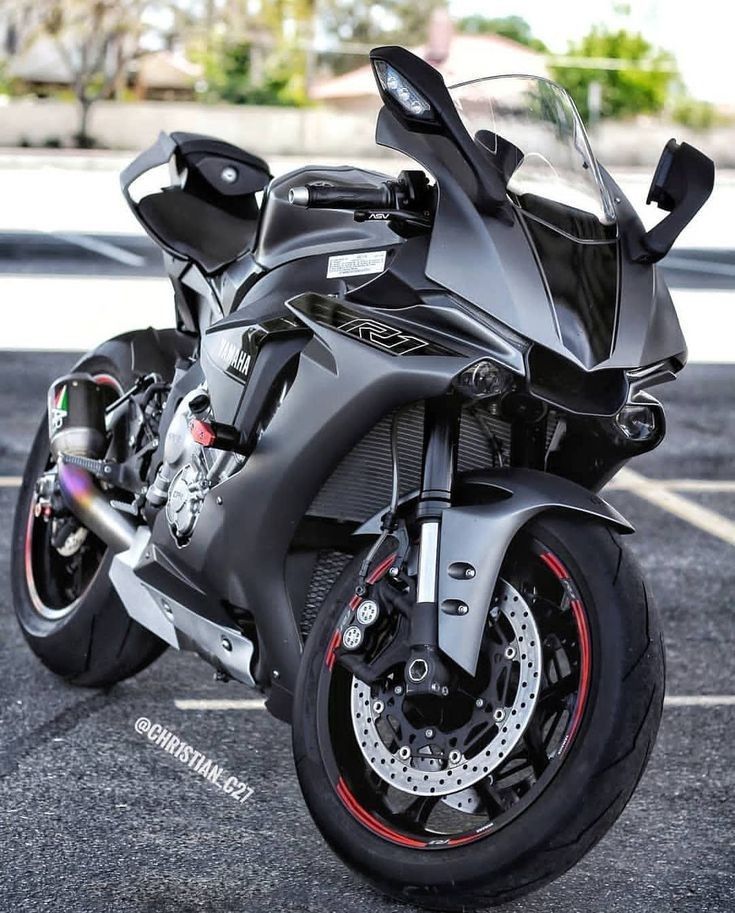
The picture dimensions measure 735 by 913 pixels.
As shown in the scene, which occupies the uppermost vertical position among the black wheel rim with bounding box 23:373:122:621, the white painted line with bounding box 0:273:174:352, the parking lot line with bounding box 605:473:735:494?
the black wheel rim with bounding box 23:373:122:621

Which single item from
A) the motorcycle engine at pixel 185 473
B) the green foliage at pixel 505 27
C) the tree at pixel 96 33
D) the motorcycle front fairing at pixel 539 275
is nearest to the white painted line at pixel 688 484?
the motorcycle engine at pixel 185 473

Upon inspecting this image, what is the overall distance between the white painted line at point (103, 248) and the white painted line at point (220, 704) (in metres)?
12.1

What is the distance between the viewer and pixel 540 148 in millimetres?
3191

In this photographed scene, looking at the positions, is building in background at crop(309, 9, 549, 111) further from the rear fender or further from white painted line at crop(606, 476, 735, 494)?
the rear fender

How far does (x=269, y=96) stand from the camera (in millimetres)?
54938

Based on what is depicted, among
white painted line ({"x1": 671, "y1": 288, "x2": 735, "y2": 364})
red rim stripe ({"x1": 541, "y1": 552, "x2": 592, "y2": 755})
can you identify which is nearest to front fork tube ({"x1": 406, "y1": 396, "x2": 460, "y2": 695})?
red rim stripe ({"x1": 541, "y1": 552, "x2": 592, "y2": 755})

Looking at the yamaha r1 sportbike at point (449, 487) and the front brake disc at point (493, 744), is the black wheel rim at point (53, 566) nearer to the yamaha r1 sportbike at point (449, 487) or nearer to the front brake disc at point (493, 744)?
the yamaha r1 sportbike at point (449, 487)

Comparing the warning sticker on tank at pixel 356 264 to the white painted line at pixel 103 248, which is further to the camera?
the white painted line at pixel 103 248

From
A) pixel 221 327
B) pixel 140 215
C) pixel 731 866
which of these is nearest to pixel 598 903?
pixel 731 866

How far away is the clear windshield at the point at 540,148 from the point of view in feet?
10.2

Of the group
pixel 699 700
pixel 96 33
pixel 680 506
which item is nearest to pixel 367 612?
pixel 699 700

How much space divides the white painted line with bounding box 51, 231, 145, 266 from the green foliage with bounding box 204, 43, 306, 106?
3698 cm

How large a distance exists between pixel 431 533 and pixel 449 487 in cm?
11

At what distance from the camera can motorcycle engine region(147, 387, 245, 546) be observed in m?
3.53
